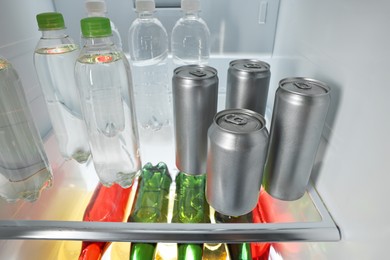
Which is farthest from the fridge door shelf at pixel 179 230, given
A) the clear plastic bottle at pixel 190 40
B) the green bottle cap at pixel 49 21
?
the clear plastic bottle at pixel 190 40

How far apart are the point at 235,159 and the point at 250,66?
29cm

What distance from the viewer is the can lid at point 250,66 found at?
0.64m

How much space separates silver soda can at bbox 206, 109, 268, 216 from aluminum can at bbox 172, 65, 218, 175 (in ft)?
0.23

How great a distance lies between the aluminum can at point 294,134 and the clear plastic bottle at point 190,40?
501 mm

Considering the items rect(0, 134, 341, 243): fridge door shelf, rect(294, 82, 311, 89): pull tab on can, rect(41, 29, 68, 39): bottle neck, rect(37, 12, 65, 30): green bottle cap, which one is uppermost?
rect(37, 12, 65, 30): green bottle cap

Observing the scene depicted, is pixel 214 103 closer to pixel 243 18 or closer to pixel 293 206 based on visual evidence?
pixel 293 206

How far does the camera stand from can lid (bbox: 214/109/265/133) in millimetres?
483

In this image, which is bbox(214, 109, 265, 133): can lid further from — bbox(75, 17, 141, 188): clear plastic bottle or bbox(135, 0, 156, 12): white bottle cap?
bbox(135, 0, 156, 12): white bottle cap

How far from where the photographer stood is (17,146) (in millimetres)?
595

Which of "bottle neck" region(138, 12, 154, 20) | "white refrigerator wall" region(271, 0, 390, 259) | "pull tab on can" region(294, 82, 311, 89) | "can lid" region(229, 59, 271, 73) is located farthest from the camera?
"bottle neck" region(138, 12, 154, 20)

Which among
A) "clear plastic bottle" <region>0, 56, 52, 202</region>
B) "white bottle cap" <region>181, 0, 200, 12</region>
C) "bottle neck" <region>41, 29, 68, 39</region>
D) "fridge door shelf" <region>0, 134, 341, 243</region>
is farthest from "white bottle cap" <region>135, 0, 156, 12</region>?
"fridge door shelf" <region>0, 134, 341, 243</region>

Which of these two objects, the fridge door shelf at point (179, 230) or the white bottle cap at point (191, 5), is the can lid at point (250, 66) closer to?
the white bottle cap at point (191, 5)

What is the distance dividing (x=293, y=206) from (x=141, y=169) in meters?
0.41

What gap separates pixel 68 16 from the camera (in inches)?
36.5
